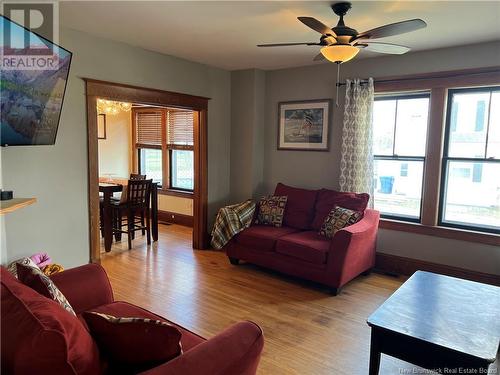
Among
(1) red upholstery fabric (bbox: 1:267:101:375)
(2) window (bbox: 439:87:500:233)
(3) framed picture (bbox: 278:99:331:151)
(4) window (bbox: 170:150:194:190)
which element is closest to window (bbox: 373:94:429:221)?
(2) window (bbox: 439:87:500:233)

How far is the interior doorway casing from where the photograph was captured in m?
3.64

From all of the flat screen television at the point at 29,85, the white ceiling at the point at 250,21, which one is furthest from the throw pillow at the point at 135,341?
the white ceiling at the point at 250,21

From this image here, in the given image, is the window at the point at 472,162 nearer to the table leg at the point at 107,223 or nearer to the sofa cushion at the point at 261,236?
the sofa cushion at the point at 261,236

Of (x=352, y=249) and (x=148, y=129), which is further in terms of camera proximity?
(x=148, y=129)

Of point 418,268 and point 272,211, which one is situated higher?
point 272,211

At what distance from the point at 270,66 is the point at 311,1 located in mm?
2271

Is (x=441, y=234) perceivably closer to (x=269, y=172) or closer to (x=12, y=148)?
(x=269, y=172)

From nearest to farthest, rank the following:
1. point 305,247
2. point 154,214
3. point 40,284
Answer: point 40,284 < point 305,247 < point 154,214

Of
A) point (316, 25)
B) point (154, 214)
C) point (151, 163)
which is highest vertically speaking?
point (316, 25)

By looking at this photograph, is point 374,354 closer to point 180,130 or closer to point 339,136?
point 339,136

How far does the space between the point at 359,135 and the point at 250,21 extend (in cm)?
198

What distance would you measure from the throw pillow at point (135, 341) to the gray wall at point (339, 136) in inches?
138

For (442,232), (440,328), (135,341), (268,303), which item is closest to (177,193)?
(268,303)

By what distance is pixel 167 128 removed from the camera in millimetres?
6746
